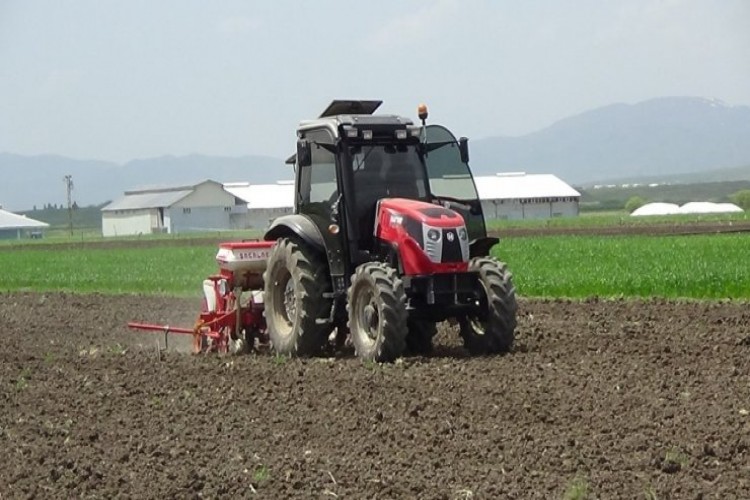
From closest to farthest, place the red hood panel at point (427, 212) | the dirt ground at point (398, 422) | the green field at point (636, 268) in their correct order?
1. the dirt ground at point (398, 422)
2. the red hood panel at point (427, 212)
3. the green field at point (636, 268)

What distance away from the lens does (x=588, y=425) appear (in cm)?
752

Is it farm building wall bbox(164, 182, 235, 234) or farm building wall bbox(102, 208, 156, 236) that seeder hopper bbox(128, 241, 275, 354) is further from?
farm building wall bbox(102, 208, 156, 236)

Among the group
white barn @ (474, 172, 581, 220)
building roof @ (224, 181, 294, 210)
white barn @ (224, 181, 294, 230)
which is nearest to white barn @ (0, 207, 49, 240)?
building roof @ (224, 181, 294, 210)

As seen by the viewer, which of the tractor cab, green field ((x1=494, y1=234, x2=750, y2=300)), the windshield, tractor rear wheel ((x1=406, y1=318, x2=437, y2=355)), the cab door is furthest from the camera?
green field ((x1=494, y1=234, x2=750, y2=300))

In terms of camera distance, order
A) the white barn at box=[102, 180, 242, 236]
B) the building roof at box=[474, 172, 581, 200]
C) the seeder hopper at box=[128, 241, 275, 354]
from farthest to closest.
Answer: the building roof at box=[474, 172, 581, 200]
the white barn at box=[102, 180, 242, 236]
the seeder hopper at box=[128, 241, 275, 354]

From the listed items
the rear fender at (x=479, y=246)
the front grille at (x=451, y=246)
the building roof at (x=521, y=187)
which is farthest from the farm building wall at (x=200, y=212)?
the front grille at (x=451, y=246)

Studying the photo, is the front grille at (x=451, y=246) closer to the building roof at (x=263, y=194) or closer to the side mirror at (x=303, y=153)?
the side mirror at (x=303, y=153)

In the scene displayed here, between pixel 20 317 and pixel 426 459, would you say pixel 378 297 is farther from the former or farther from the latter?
pixel 20 317

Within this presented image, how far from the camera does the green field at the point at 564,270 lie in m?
18.2

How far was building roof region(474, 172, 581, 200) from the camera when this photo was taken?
319 feet

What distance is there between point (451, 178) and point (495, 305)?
1461 millimetres

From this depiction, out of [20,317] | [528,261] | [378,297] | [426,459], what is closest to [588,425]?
[426,459]

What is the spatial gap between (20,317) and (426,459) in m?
13.1

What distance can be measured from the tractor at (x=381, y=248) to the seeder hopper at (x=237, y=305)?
48 cm
